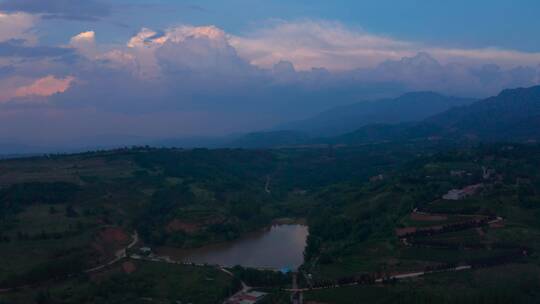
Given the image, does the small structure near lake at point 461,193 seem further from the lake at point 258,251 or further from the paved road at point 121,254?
the paved road at point 121,254

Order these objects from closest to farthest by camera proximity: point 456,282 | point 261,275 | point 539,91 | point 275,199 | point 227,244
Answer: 1. point 456,282
2. point 261,275
3. point 227,244
4. point 275,199
5. point 539,91

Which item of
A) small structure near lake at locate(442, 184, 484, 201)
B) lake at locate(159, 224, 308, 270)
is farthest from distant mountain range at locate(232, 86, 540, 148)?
lake at locate(159, 224, 308, 270)

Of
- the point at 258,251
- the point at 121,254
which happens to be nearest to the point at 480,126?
the point at 258,251

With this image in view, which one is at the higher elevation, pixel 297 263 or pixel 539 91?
pixel 539 91

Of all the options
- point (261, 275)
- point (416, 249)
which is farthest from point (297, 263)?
point (416, 249)

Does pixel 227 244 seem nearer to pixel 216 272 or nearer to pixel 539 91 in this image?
pixel 216 272

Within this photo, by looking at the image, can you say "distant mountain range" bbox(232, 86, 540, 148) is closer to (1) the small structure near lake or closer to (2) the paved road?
(1) the small structure near lake

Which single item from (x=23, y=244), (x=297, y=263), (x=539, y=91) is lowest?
(x=297, y=263)

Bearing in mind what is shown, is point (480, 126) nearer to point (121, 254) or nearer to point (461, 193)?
point (461, 193)
